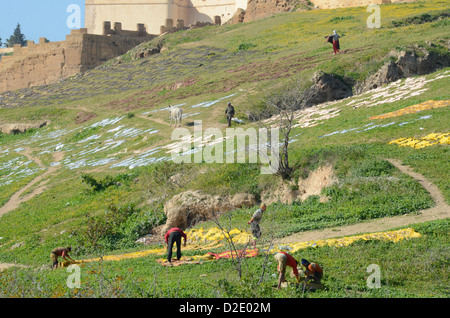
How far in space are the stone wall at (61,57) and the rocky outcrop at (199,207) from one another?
49831 mm

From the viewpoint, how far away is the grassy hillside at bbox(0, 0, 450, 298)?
1344 centimetres

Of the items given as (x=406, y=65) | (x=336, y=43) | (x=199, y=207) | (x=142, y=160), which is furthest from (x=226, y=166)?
(x=336, y=43)

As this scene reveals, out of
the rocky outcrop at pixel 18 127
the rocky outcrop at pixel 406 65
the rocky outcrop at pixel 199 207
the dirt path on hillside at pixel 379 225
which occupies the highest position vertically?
the rocky outcrop at pixel 406 65

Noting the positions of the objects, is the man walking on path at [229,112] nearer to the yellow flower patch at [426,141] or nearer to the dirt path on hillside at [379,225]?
the yellow flower patch at [426,141]

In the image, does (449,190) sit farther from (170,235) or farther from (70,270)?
(70,270)

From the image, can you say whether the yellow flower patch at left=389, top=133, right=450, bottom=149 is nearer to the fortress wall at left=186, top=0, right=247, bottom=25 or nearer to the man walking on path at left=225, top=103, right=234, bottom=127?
the man walking on path at left=225, top=103, right=234, bottom=127

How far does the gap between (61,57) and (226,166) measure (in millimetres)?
50843

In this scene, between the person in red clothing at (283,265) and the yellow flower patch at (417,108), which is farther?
the yellow flower patch at (417,108)

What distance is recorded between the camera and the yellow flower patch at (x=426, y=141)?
21.7 m

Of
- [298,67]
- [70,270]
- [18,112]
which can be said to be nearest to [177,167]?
[70,270]

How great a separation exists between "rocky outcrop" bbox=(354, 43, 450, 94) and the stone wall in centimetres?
4190

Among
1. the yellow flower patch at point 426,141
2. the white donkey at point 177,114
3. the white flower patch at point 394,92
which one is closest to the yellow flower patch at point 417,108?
the white flower patch at point 394,92

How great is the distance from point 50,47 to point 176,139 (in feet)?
145

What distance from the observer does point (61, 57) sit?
69562 mm
